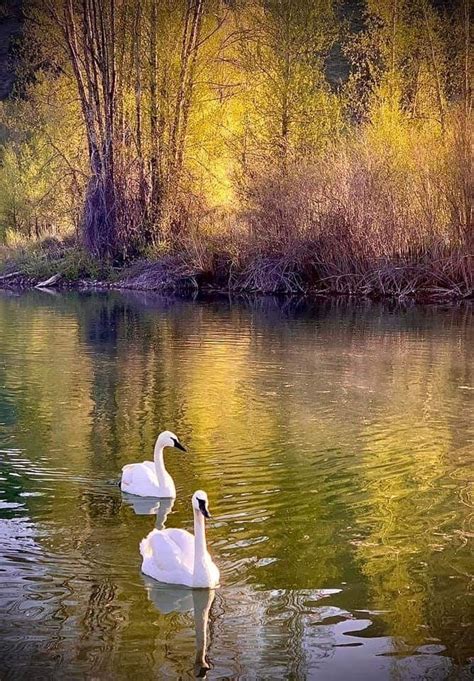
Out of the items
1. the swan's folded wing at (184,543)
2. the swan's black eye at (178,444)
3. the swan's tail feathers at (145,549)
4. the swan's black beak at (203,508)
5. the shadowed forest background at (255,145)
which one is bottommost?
the swan's tail feathers at (145,549)

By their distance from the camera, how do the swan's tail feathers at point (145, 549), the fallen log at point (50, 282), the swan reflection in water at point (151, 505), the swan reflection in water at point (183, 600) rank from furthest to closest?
the fallen log at point (50, 282)
the swan reflection in water at point (151, 505)
the swan's tail feathers at point (145, 549)
the swan reflection in water at point (183, 600)

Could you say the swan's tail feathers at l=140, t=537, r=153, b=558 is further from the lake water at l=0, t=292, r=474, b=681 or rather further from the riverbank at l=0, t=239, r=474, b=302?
the riverbank at l=0, t=239, r=474, b=302

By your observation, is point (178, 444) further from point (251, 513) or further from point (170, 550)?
point (170, 550)

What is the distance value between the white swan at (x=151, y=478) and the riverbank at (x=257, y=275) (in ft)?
65.9

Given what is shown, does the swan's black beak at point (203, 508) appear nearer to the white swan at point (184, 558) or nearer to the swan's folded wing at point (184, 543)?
the white swan at point (184, 558)

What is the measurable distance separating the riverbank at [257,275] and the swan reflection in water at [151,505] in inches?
800

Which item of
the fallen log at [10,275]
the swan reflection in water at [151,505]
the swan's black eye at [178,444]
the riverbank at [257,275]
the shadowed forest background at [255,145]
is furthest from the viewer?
the fallen log at [10,275]

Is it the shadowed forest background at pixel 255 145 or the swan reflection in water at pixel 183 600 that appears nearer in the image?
the swan reflection in water at pixel 183 600

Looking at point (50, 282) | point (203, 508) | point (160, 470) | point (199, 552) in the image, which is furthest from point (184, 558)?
point (50, 282)

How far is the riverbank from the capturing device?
29.1 meters

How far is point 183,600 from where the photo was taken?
6953 millimetres

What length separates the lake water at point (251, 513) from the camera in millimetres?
6145

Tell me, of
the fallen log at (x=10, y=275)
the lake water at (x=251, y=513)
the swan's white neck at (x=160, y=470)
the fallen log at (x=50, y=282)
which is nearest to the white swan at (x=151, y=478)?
the swan's white neck at (x=160, y=470)

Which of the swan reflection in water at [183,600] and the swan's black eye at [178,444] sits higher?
the swan's black eye at [178,444]
